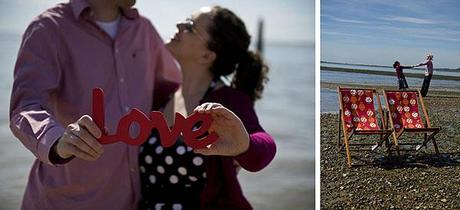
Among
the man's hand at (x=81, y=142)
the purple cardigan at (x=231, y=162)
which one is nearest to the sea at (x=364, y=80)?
the purple cardigan at (x=231, y=162)

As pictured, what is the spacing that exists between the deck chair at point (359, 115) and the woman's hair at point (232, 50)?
0.66 m

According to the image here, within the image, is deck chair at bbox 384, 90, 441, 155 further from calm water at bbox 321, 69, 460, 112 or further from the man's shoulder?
the man's shoulder

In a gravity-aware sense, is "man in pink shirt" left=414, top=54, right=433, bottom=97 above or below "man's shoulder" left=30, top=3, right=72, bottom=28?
above

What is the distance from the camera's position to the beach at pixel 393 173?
2.63 meters

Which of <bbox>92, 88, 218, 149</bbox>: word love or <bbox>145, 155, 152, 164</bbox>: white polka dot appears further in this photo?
<bbox>145, 155, 152, 164</bbox>: white polka dot

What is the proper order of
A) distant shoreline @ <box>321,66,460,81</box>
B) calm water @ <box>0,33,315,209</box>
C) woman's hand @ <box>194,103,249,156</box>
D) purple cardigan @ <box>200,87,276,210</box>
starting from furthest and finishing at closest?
1. distant shoreline @ <box>321,66,460,81</box>
2. calm water @ <box>0,33,315,209</box>
3. purple cardigan @ <box>200,87,276,210</box>
4. woman's hand @ <box>194,103,249,156</box>

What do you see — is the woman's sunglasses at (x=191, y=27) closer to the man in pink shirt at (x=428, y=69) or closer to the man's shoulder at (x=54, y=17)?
the man's shoulder at (x=54, y=17)

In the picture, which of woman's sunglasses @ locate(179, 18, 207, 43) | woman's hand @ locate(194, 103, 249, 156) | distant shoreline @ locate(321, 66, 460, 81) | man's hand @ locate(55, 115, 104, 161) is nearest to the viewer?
man's hand @ locate(55, 115, 104, 161)

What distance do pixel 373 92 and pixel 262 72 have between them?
2.38 ft

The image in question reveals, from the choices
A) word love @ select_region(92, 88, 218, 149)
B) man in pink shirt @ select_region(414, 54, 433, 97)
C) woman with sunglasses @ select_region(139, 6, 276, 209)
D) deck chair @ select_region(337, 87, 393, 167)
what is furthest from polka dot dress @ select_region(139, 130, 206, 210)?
man in pink shirt @ select_region(414, 54, 433, 97)

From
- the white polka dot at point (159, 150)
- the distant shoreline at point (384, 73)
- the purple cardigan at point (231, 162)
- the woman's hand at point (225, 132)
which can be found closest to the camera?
the woman's hand at point (225, 132)

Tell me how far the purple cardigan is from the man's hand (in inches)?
16.4

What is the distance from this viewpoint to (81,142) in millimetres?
1623

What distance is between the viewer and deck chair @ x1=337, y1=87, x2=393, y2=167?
268 cm
